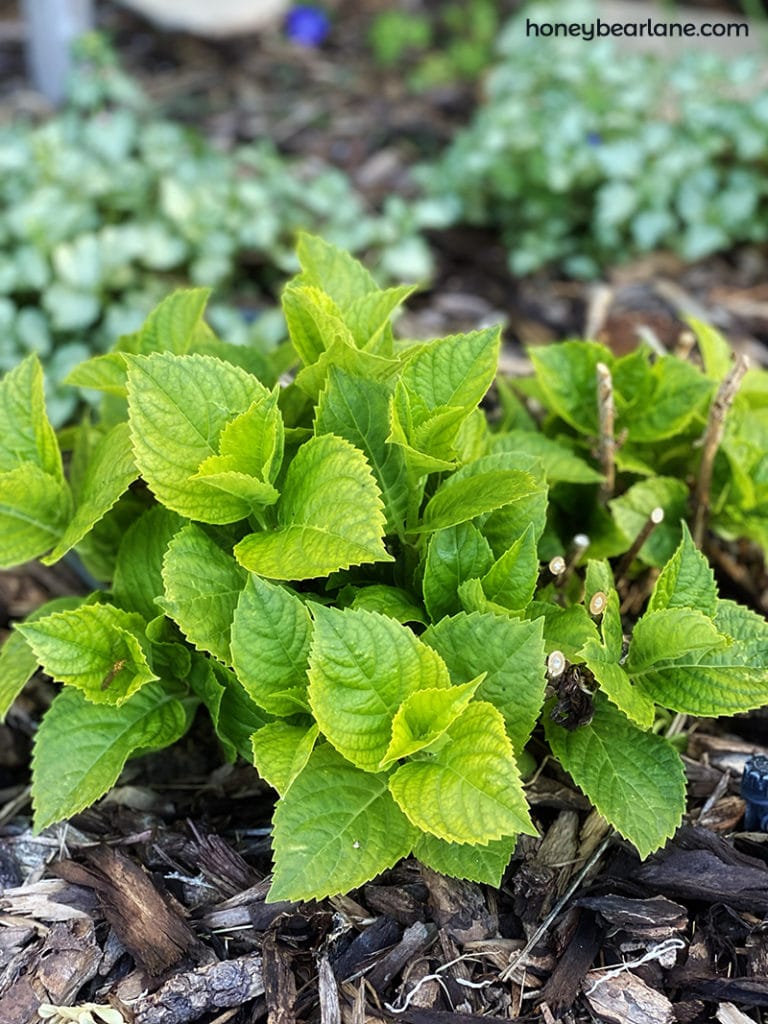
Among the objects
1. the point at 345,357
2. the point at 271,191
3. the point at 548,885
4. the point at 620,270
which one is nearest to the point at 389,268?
the point at 271,191

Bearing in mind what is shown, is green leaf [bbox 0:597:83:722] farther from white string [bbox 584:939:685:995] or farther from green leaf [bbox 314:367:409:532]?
white string [bbox 584:939:685:995]

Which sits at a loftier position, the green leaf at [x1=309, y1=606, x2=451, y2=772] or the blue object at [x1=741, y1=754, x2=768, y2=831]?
the green leaf at [x1=309, y1=606, x2=451, y2=772]

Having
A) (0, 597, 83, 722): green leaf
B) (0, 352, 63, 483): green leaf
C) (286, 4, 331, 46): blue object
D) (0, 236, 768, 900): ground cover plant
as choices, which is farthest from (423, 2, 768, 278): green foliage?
(0, 597, 83, 722): green leaf

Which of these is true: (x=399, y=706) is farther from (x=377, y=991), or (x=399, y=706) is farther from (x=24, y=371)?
(x=24, y=371)

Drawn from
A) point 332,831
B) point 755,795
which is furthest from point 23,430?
point 755,795

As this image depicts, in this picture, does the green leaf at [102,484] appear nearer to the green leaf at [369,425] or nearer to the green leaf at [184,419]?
the green leaf at [184,419]

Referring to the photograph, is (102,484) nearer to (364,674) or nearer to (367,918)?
(364,674)

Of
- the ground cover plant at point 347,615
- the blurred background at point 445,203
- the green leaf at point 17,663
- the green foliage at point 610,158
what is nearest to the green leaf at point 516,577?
the ground cover plant at point 347,615
